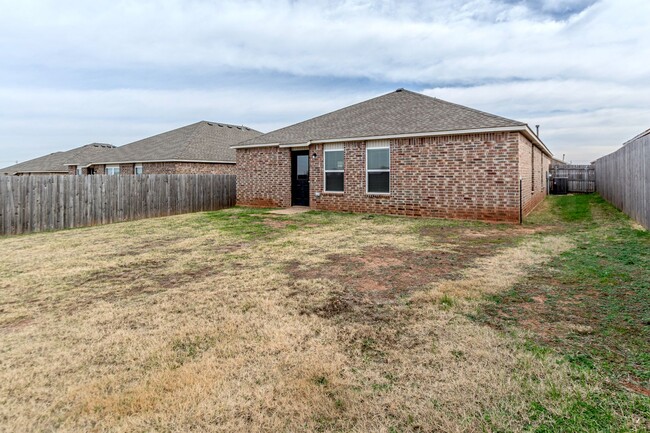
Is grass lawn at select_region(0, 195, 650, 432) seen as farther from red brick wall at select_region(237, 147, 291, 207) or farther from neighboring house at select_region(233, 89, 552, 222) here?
red brick wall at select_region(237, 147, 291, 207)

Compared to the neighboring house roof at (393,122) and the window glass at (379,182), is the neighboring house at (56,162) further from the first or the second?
the window glass at (379,182)

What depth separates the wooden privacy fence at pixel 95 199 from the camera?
34.9 ft

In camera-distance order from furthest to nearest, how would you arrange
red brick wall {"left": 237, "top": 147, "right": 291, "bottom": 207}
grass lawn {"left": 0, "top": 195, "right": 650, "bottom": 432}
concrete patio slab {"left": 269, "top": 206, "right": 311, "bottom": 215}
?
red brick wall {"left": 237, "top": 147, "right": 291, "bottom": 207} < concrete patio slab {"left": 269, "top": 206, "right": 311, "bottom": 215} < grass lawn {"left": 0, "top": 195, "right": 650, "bottom": 432}

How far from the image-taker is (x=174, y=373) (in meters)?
2.69

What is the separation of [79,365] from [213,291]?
6.24 feet

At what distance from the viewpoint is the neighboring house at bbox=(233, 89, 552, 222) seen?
10914 mm

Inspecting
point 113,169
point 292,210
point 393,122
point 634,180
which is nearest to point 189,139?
point 113,169

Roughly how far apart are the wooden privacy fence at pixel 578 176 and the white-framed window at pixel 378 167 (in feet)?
63.8

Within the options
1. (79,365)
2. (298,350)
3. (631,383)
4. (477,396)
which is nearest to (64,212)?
(79,365)

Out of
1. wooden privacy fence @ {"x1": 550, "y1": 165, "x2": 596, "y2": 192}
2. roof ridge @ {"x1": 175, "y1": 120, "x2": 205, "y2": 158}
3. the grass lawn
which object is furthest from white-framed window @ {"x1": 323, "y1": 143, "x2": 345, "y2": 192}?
wooden privacy fence @ {"x1": 550, "y1": 165, "x2": 596, "y2": 192}

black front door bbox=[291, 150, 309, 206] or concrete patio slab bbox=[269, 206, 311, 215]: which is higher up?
black front door bbox=[291, 150, 309, 206]

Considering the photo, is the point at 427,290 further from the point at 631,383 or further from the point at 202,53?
the point at 202,53

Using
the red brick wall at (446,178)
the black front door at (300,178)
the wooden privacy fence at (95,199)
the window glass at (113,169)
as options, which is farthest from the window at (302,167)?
the window glass at (113,169)

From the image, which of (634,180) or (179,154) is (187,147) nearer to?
(179,154)
